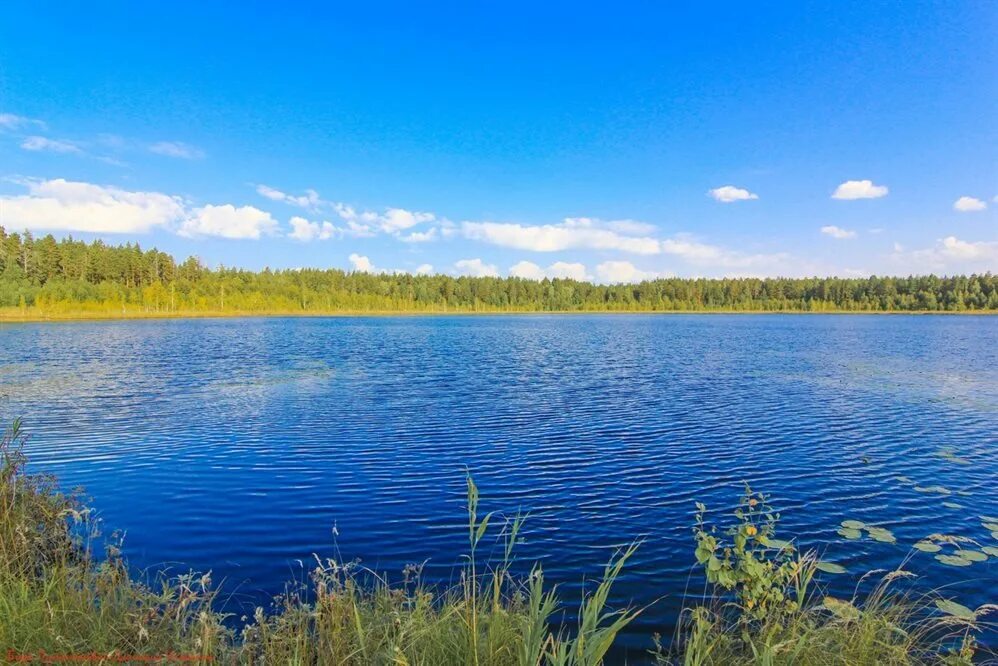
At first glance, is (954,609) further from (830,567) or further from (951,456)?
(951,456)

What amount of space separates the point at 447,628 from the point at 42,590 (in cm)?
557

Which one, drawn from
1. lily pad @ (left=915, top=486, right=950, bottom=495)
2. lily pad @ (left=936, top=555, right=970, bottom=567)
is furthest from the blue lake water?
lily pad @ (left=915, top=486, right=950, bottom=495)

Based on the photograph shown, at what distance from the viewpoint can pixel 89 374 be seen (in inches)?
1447

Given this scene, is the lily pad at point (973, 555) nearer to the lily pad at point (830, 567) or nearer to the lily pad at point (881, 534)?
the lily pad at point (881, 534)

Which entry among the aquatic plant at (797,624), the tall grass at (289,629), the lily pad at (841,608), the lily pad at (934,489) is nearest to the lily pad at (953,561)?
the aquatic plant at (797,624)

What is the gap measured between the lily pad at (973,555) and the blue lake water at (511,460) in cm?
15

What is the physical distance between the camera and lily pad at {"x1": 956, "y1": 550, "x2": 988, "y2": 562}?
36.6 feet

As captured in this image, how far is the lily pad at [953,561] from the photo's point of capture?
1095 centimetres

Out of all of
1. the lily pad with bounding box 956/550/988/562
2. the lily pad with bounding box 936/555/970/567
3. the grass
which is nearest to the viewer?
the grass

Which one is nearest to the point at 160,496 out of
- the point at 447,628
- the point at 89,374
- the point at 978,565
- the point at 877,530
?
the point at 447,628

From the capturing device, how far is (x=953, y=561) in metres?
11.0

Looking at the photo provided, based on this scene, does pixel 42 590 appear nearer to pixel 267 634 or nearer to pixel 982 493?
pixel 267 634

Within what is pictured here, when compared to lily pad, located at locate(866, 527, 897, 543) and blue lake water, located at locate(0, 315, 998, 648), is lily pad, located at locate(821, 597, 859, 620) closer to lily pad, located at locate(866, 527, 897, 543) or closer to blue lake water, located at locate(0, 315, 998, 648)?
blue lake water, located at locate(0, 315, 998, 648)

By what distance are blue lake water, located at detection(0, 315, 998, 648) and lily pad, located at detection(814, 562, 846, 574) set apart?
23 centimetres
